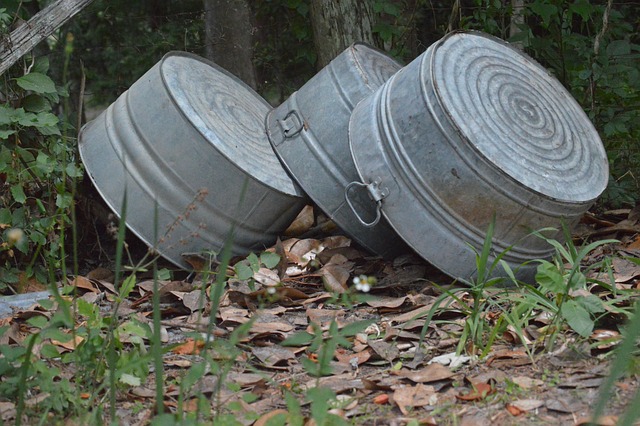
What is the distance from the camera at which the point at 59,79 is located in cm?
667

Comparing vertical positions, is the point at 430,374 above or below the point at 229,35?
below

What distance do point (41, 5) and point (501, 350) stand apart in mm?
5374

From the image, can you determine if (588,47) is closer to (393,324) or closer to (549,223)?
(549,223)

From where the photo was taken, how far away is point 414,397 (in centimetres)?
221

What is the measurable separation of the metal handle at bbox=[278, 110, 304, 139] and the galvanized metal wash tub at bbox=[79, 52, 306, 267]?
0.13 metres

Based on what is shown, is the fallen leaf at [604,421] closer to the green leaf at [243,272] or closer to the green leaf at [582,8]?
the green leaf at [243,272]

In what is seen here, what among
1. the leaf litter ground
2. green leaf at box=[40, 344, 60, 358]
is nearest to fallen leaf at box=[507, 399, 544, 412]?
the leaf litter ground

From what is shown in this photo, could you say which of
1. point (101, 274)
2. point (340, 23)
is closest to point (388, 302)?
point (101, 274)

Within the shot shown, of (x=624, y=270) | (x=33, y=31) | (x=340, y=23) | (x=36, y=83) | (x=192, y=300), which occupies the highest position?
(x=33, y=31)

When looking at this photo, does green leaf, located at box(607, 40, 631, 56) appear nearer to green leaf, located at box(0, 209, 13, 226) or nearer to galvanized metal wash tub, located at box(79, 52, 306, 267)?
galvanized metal wash tub, located at box(79, 52, 306, 267)

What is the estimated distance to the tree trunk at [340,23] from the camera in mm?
4410

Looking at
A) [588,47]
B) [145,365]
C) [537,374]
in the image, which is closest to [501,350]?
[537,374]

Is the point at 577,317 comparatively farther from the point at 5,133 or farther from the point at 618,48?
the point at 618,48

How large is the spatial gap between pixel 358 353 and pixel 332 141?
1209mm
